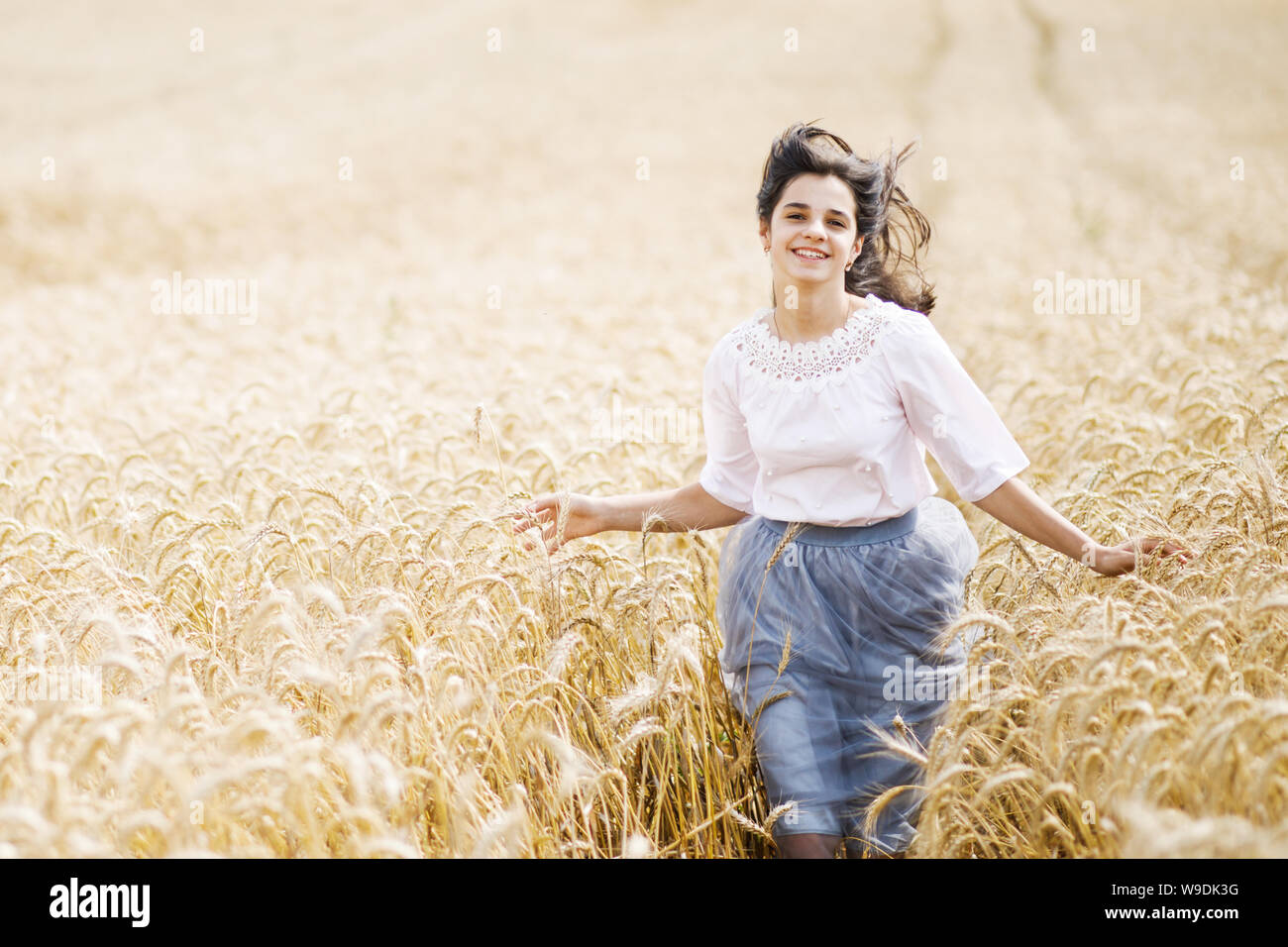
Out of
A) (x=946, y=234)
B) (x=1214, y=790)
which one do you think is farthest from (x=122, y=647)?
(x=946, y=234)

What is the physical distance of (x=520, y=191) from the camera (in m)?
19.6

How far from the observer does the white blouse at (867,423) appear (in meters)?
2.81

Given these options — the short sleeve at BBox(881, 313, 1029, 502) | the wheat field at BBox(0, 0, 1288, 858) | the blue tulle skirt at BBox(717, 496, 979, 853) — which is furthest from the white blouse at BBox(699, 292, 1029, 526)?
the wheat field at BBox(0, 0, 1288, 858)

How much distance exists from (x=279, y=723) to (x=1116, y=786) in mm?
1646

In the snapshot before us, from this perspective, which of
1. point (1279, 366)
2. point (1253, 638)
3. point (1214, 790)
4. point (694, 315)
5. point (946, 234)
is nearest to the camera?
point (1214, 790)

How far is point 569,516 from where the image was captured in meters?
3.24

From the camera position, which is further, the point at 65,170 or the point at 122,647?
the point at 65,170

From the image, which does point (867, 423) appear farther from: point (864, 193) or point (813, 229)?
point (864, 193)

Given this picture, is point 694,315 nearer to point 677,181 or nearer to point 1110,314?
point 1110,314

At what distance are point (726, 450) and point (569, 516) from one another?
21.7 inches

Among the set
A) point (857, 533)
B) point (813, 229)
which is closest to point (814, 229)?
point (813, 229)

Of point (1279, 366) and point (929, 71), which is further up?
point (929, 71)

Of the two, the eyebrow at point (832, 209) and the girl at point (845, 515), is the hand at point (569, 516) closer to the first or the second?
the girl at point (845, 515)

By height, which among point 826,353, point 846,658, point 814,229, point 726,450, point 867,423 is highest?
point 814,229
